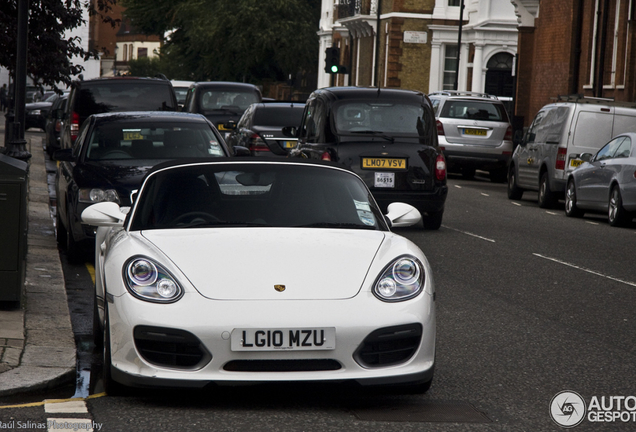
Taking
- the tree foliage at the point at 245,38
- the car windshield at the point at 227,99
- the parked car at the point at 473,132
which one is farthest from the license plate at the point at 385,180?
the tree foliage at the point at 245,38

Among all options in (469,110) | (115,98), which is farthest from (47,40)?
(469,110)

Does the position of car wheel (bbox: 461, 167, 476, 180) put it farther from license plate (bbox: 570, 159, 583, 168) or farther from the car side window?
the car side window

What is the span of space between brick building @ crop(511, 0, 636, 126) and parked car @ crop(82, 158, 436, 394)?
24.6 metres

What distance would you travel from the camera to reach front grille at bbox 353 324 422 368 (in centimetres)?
546

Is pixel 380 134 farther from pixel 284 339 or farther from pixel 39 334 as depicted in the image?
pixel 284 339

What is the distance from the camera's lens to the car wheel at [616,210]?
17656mm

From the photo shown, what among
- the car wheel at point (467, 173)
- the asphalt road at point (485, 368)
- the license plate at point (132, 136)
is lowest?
the car wheel at point (467, 173)

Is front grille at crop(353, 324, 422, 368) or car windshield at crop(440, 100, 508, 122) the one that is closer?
front grille at crop(353, 324, 422, 368)

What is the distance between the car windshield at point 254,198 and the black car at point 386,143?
7.74 meters

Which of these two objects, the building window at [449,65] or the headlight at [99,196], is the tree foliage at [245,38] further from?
the headlight at [99,196]

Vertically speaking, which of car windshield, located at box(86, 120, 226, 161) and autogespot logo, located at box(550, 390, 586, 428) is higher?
car windshield, located at box(86, 120, 226, 161)

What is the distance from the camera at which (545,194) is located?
69.2 feet

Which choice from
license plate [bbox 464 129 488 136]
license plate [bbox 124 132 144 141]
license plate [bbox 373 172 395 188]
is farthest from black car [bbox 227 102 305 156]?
license plate [bbox 124 132 144 141]

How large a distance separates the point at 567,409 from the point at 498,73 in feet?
148
